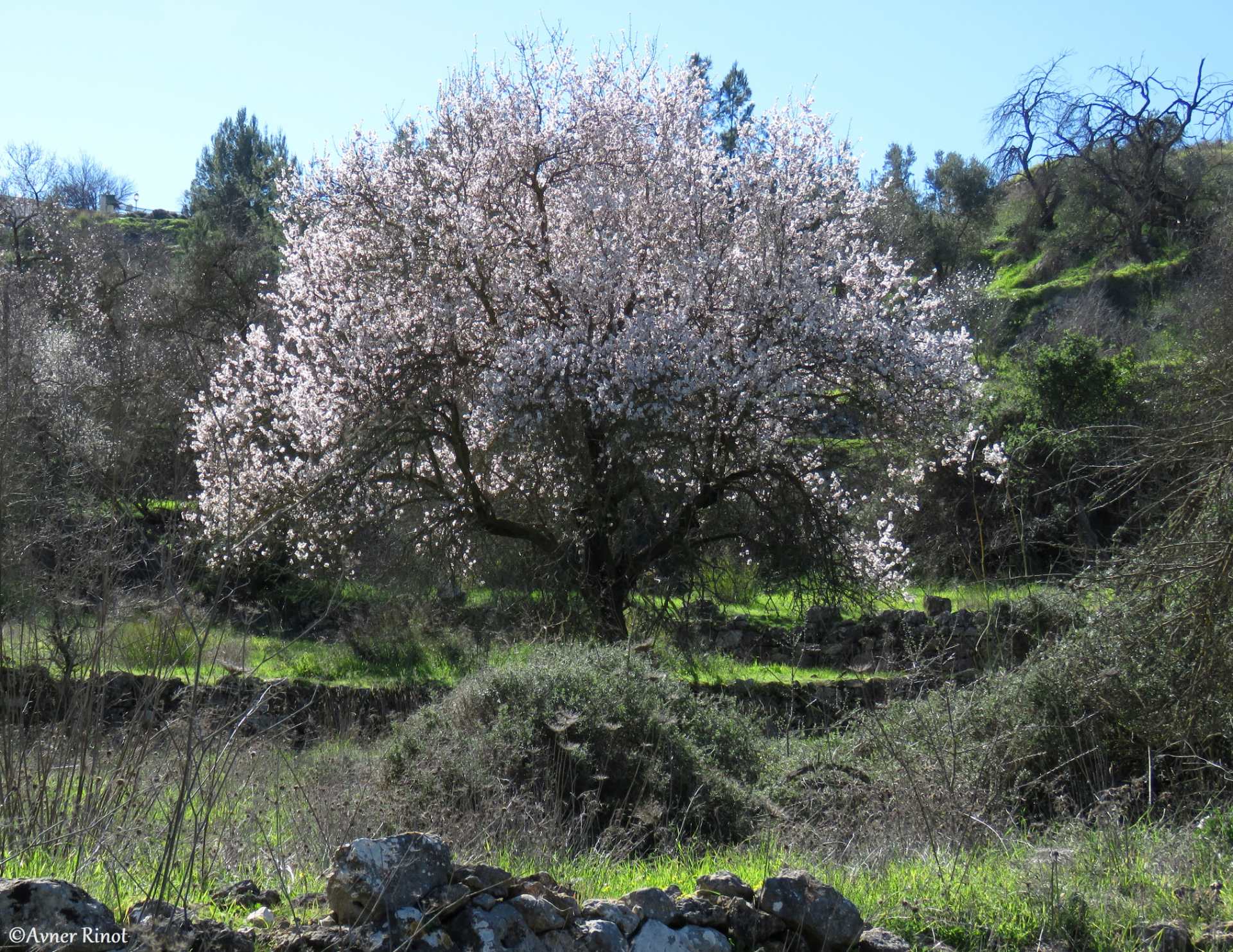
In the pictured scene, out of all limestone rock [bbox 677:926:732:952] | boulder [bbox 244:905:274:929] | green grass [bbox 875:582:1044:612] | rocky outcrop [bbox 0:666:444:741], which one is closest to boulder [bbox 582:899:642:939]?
limestone rock [bbox 677:926:732:952]

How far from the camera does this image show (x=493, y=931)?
327cm

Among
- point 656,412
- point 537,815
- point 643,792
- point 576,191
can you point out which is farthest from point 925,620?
point 537,815

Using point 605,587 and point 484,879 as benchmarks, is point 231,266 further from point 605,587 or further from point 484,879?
point 484,879

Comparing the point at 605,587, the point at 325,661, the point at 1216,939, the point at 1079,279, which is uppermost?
the point at 1079,279

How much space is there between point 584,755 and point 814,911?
274 centimetres

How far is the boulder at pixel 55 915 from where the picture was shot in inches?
110

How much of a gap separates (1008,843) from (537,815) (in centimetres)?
236

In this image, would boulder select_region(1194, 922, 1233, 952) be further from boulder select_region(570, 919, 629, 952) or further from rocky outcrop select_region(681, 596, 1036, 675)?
rocky outcrop select_region(681, 596, 1036, 675)

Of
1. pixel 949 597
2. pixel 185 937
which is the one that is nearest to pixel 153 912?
pixel 185 937

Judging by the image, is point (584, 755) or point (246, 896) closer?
point (246, 896)

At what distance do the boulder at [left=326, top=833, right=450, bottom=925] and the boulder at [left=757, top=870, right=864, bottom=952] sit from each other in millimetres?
1192

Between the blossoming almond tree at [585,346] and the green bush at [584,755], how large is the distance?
4.19m

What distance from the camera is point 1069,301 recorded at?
3034 centimetres

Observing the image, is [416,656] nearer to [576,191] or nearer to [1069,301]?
[576,191]
